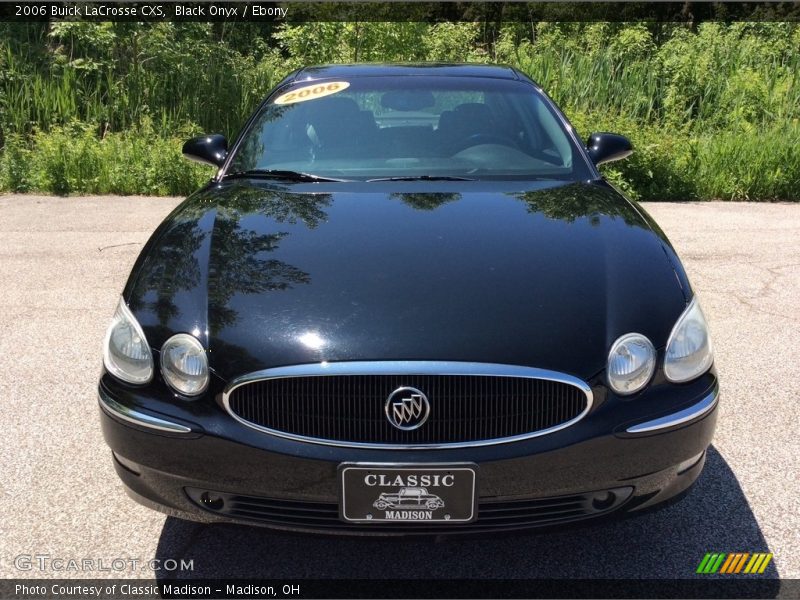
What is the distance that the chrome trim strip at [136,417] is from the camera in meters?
2.15

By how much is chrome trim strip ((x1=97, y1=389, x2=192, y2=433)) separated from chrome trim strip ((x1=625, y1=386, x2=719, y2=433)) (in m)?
1.19

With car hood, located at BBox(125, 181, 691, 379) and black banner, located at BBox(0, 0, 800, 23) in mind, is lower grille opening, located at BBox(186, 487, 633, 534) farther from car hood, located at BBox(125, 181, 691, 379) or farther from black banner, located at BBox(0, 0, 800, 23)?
black banner, located at BBox(0, 0, 800, 23)

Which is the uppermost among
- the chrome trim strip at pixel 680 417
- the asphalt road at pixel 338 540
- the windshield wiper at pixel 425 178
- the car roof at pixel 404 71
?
the car roof at pixel 404 71

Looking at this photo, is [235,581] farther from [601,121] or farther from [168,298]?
[601,121]

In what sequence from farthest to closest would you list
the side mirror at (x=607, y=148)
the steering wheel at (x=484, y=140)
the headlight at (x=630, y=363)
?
the side mirror at (x=607, y=148), the steering wheel at (x=484, y=140), the headlight at (x=630, y=363)

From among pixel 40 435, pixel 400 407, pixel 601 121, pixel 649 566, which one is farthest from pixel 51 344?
pixel 601 121

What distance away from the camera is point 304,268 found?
2.47 metres

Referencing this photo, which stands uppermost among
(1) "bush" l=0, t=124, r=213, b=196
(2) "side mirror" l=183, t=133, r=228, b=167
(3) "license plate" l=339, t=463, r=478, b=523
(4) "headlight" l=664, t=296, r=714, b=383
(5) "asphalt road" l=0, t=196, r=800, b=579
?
(2) "side mirror" l=183, t=133, r=228, b=167

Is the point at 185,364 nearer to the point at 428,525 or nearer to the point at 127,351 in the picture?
the point at 127,351

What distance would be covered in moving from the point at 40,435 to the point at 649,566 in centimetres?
240

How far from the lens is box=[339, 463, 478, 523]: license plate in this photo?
2.06 metres

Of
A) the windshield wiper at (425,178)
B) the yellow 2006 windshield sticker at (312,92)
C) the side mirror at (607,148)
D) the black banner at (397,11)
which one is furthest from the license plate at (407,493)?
the black banner at (397,11)

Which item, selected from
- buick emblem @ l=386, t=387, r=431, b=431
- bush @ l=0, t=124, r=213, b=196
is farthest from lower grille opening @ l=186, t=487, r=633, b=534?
bush @ l=0, t=124, r=213, b=196
